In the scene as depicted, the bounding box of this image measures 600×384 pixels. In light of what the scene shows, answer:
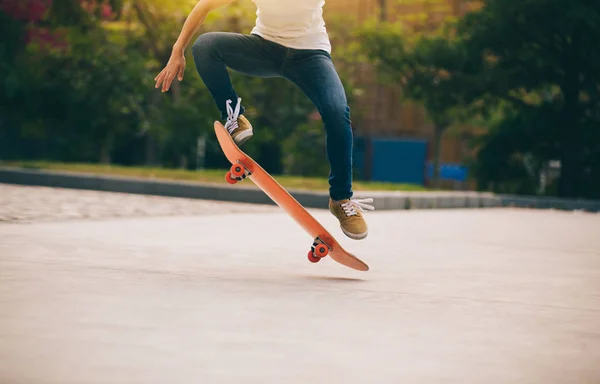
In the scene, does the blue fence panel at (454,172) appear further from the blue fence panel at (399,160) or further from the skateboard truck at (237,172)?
the skateboard truck at (237,172)

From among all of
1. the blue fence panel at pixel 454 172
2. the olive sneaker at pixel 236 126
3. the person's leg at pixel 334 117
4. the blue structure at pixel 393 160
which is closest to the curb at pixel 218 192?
the olive sneaker at pixel 236 126

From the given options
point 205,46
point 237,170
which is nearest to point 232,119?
point 237,170

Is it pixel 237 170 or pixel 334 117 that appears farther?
pixel 237 170

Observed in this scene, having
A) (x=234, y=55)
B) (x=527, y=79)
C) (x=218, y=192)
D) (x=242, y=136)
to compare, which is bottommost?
(x=218, y=192)

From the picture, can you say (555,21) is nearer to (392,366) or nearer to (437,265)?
(437,265)

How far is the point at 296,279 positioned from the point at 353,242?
2.64 metres

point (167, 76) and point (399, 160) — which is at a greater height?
point (167, 76)

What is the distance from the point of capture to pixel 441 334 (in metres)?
4.41

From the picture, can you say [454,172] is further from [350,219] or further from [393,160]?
[350,219]

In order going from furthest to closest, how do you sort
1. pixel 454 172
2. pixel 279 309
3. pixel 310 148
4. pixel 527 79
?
pixel 454 172, pixel 310 148, pixel 527 79, pixel 279 309

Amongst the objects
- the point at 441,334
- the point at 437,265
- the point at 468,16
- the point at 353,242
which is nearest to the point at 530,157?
the point at 468,16

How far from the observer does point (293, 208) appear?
632cm

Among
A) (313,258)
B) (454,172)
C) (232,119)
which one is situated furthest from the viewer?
(454,172)

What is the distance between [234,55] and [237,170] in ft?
2.17
